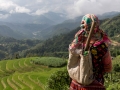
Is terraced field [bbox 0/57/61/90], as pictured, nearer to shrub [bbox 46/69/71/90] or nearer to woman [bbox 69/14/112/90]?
shrub [bbox 46/69/71/90]

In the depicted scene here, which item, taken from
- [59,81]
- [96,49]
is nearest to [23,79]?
[59,81]

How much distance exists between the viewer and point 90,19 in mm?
3615

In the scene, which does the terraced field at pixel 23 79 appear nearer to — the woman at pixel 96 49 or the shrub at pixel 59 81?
the shrub at pixel 59 81

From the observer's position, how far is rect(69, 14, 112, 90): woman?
3.63m

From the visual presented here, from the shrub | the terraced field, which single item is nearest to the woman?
the shrub

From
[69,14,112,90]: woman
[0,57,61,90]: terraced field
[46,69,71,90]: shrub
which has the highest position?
[69,14,112,90]: woman

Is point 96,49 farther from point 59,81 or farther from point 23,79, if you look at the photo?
point 23,79

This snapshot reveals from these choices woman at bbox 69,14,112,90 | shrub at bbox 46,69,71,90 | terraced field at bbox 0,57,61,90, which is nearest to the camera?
woman at bbox 69,14,112,90

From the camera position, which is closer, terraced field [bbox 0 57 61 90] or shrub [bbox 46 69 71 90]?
shrub [bbox 46 69 71 90]

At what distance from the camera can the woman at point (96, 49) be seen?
3.63 metres

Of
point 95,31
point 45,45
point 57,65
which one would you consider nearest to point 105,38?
point 95,31

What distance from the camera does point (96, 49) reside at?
3637 mm

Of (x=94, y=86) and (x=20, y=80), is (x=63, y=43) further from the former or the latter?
(x=94, y=86)

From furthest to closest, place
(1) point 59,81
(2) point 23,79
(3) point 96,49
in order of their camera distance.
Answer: (2) point 23,79 → (1) point 59,81 → (3) point 96,49
